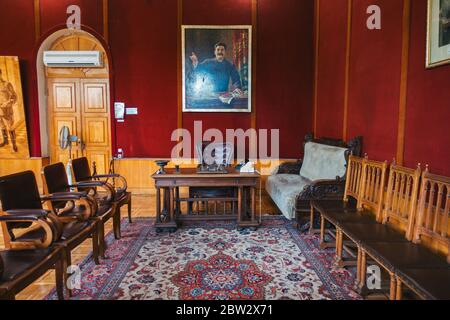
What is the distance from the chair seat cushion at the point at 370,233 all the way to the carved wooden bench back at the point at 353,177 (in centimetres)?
68

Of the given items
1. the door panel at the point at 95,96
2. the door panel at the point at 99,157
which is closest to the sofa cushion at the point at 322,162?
the door panel at the point at 99,157

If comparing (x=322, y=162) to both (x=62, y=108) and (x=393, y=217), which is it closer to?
(x=393, y=217)

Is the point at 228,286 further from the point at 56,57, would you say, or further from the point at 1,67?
the point at 1,67

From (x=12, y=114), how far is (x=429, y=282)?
680cm

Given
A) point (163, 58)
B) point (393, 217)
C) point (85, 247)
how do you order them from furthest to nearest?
point (163, 58), point (85, 247), point (393, 217)

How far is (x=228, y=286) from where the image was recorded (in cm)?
270

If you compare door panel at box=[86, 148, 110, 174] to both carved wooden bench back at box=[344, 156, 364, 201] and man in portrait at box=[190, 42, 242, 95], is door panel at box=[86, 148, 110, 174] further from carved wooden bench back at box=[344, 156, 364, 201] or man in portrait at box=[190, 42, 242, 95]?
carved wooden bench back at box=[344, 156, 364, 201]

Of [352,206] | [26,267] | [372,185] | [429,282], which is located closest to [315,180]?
[352,206]

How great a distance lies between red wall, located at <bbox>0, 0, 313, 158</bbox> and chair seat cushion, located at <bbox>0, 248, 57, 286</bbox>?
416 centimetres

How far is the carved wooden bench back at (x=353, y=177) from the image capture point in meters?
3.42

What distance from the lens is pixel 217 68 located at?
20.1 feet
